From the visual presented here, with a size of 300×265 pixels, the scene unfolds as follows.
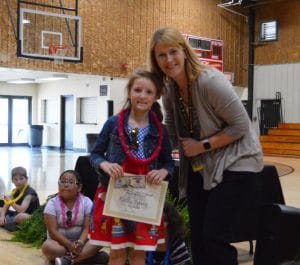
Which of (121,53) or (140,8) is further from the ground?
(140,8)

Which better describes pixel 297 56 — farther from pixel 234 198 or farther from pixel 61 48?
pixel 234 198

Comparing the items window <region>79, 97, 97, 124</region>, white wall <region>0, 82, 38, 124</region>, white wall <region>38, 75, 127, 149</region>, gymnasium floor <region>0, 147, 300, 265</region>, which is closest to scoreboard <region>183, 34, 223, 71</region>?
white wall <region>38, 75, 127, 149</region>

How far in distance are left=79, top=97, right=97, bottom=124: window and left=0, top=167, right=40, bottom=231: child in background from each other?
13554 millimetres

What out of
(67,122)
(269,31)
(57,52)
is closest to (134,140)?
(57,52)

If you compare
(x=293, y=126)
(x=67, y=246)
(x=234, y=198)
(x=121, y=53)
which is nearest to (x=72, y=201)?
(x=67, y=246)

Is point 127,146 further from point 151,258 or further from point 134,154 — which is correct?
point 151,258

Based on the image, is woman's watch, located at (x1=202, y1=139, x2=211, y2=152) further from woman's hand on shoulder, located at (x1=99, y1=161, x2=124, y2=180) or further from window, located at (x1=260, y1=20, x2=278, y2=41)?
window, located at (x1=260, y1=20, x2=278, y2=41)

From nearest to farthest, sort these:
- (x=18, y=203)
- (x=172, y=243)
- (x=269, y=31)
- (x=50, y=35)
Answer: (x=172, y=243), (x=18, y=203), (x=50, y=35), (x=269, y=31)

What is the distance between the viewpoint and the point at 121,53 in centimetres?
1619

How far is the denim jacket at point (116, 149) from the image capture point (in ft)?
7.69

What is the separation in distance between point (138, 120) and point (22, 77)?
1798 cm

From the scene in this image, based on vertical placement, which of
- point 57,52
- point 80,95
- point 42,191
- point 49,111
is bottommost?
point 42,191

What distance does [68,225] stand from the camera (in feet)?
12.1

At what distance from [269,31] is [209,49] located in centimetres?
289
